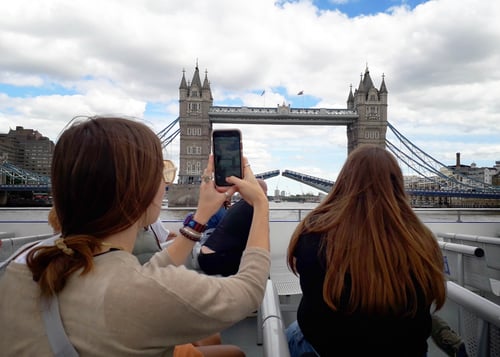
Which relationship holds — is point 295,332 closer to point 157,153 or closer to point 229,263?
point 229,263

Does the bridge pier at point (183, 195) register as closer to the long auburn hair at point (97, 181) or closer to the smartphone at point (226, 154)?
the smartphone at point (226, 154)

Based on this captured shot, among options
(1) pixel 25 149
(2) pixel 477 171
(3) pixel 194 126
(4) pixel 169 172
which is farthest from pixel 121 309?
(2) pixel 477 171

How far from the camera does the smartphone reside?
75cm

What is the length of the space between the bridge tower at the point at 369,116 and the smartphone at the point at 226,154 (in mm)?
39346

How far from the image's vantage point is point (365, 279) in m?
0.85

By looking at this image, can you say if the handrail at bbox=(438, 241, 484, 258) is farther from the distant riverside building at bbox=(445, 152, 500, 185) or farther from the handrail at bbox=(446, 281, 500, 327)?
the distant riverside building at bbox=(445, 152, 500, 185)

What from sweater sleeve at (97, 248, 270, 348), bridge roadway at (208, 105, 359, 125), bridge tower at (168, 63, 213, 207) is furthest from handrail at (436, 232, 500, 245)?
bridge tower at (168, 63, 213, 207)

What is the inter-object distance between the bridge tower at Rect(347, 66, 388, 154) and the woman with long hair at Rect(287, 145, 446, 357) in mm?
39119

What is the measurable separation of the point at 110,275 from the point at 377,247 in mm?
601

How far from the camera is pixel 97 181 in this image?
57 cm

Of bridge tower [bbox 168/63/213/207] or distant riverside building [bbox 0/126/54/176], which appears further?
distant riverside building [bbox 0/126/54/176]

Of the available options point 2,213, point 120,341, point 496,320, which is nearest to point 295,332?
point 496,320

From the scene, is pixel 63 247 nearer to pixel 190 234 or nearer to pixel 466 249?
pixel 190 234

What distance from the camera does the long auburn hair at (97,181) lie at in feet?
1.87
